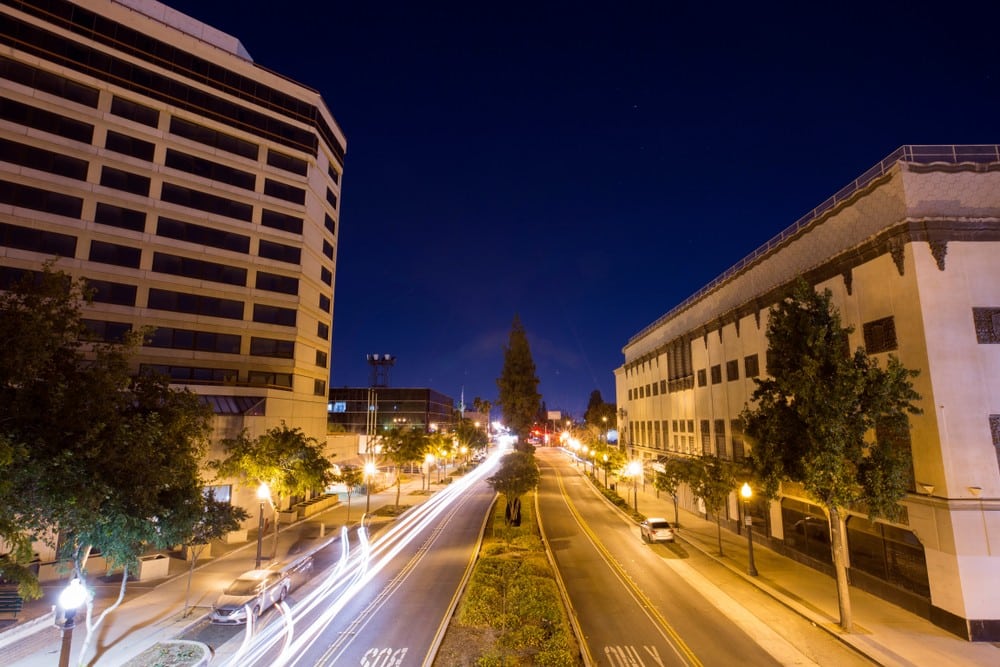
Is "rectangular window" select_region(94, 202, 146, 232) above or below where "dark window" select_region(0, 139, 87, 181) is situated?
below

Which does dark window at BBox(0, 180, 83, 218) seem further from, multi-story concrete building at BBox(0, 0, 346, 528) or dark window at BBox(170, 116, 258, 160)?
dark window at BBox(170, 116, 258, 160)

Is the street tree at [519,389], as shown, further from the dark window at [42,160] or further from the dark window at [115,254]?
the dark window at [42,160]

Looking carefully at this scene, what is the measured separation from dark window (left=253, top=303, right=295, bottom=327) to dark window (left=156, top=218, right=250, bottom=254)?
5067 millimetres

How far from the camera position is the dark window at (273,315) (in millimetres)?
45500

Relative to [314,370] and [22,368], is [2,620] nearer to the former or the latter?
[22,368]

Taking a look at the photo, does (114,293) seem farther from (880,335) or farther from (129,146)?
(880,335)

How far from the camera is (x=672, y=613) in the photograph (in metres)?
20.4

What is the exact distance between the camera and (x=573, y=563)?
28.2m

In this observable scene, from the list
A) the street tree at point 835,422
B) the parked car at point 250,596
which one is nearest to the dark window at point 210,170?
the parked car at point 250,596

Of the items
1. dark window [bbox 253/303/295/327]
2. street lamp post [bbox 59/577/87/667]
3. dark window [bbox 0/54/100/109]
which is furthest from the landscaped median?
dark window [bbox 0/54/100/109]

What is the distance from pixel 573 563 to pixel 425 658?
1406 centimetres

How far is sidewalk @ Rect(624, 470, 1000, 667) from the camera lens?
53.9 ft

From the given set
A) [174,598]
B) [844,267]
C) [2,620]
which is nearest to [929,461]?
[844,267]

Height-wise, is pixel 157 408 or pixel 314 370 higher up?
pixel 314 370
